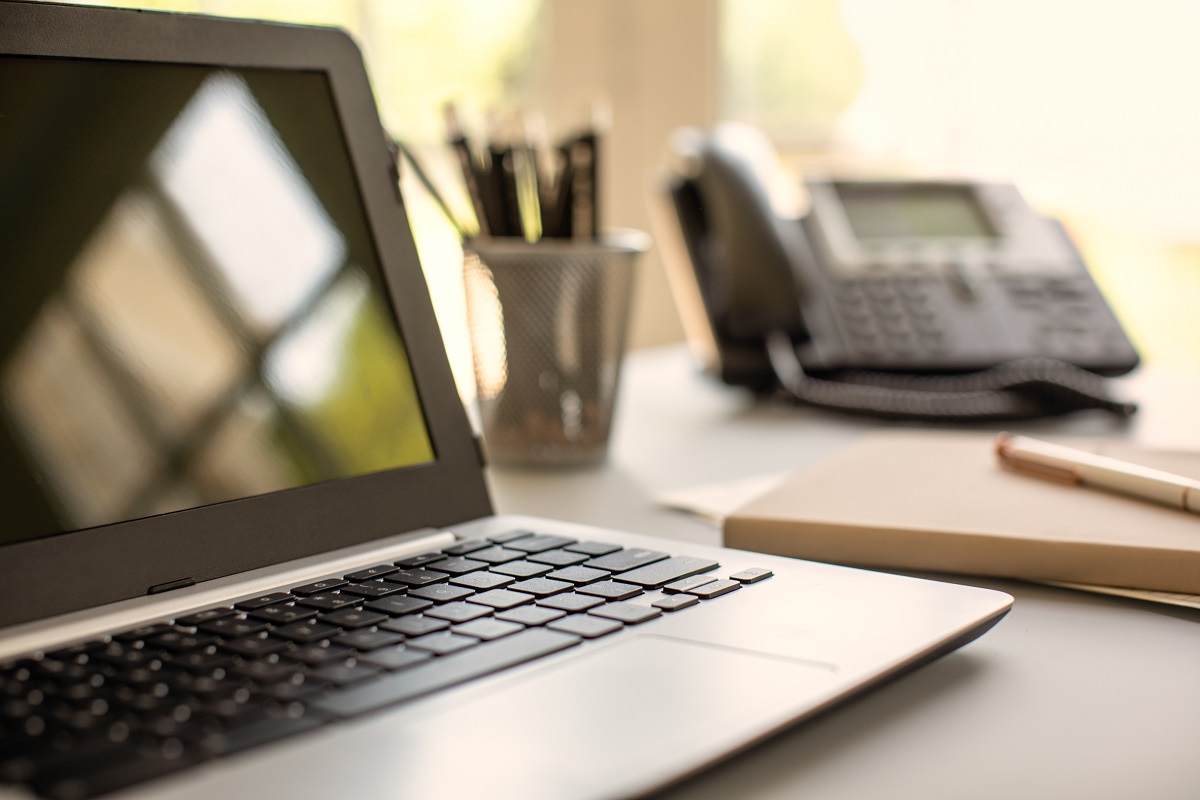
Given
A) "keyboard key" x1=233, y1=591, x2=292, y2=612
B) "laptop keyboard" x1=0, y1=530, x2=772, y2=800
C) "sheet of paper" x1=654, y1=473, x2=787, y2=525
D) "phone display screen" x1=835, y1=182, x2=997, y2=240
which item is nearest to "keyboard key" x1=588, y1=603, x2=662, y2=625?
"laptop keyboard" x1=0, y1=530, x2=772, y2=800

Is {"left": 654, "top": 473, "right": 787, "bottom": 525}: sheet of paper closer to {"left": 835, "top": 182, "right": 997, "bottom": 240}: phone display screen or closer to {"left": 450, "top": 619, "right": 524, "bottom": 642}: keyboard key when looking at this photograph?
{"left": 450, "top": 619, "right": 524, "bottom": 642}: keyboard key

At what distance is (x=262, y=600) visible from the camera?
0.39 meters

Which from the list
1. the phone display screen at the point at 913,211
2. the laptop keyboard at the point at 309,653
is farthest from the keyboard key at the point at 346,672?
the phone display screen at the point at 913,211

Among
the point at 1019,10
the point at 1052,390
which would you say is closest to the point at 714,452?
the point at 1052,390

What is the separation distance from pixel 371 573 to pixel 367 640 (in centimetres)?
8

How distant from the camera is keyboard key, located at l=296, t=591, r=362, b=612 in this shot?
0.38 m

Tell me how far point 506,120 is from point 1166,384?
0.69 meters

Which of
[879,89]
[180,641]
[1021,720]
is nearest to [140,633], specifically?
[180,641]

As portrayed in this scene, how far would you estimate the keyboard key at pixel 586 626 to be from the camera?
1.18 ft

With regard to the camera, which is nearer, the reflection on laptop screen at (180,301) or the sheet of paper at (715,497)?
the reflection on laptop screen at (180,301)

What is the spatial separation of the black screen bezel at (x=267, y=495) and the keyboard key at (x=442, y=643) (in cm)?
12

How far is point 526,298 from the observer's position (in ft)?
2.48

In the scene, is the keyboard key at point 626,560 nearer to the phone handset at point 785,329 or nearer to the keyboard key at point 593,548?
the keyboard key at point 593,548

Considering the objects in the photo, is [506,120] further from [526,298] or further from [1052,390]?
[1052,390]
